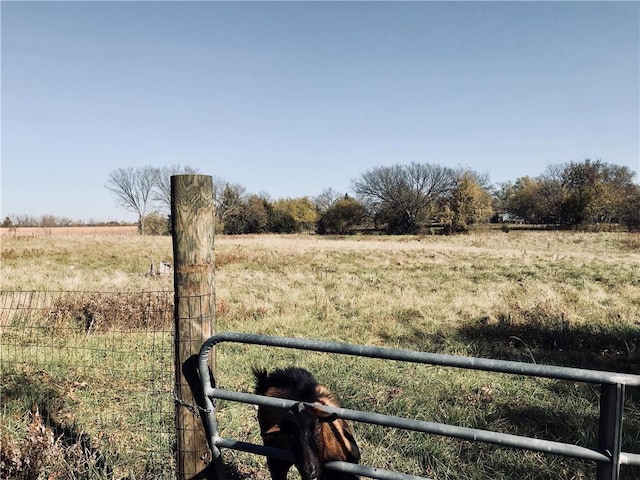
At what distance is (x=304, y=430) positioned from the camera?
2.84 m

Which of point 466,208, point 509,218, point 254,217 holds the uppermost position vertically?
point 466,208

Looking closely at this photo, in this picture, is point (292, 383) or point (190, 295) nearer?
point (190, 295)

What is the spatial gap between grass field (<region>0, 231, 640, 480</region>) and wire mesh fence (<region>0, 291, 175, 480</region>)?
42 millimetres

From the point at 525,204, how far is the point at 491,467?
80.0 m

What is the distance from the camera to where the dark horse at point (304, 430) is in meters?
2.83

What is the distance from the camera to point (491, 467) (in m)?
4.22

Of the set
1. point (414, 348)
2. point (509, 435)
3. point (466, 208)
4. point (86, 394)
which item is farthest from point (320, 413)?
point (466, 208)

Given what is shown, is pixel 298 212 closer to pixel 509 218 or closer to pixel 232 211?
pixel 232 211

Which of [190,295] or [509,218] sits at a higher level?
[509,218]

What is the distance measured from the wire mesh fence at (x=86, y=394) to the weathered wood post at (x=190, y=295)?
127 centimetres

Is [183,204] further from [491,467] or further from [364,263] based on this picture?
[364,263]

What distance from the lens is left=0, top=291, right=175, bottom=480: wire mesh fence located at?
396 cm

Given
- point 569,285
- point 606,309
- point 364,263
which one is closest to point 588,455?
point 606,309

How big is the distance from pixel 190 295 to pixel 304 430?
1.14 m
